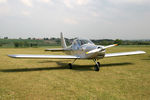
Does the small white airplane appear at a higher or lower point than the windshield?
lower

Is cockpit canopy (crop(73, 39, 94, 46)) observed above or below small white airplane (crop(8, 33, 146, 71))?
above

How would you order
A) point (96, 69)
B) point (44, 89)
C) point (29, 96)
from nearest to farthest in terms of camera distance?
point (29, 96)
point (44, 89)
point (96, 69)

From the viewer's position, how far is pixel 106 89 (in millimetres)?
5191

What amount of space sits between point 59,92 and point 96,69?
428cm

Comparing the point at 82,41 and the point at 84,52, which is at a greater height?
the point at 82,41

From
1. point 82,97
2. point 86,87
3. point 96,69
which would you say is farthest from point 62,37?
point 82,97

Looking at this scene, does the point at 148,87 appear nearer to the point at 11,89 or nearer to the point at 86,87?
the point at 86,87

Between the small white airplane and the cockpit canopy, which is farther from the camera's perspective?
the cockpit canopy

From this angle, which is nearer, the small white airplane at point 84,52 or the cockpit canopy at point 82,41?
the small white airplane at point 84,52

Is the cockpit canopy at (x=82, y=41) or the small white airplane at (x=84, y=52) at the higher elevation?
the cockpit canopy at (x=82, y=41)

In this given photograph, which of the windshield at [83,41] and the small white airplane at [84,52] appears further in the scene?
the windshield at [83,41]

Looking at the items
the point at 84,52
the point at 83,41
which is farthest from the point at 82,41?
the point at 84,52

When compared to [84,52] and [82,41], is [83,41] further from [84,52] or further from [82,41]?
[84,52]

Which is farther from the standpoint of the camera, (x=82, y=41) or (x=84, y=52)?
(x=82, y=41)
